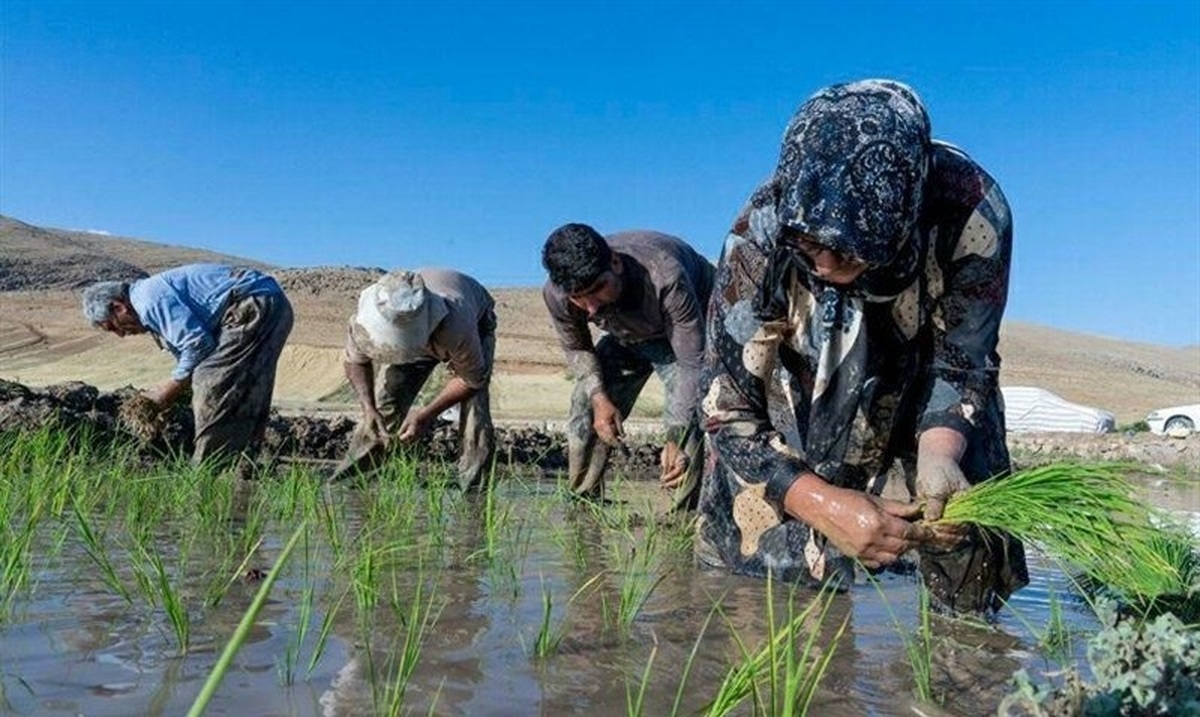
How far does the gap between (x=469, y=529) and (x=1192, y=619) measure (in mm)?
2513

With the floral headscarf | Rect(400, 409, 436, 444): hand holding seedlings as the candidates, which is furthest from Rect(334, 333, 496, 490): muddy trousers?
the floral headscarf

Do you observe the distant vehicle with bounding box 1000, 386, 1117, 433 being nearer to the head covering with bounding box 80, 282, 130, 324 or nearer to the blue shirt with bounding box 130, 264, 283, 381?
the blue shirt with bounding box 130, 264, 283, 381

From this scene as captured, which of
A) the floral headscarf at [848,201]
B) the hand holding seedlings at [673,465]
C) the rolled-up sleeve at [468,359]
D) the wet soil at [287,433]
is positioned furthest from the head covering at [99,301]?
the floral headscarf at [848,201]

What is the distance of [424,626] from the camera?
226cm

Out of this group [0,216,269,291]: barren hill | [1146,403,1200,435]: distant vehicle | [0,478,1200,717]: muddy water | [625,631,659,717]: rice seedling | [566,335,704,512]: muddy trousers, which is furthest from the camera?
[0,216,269,291]: barren hill

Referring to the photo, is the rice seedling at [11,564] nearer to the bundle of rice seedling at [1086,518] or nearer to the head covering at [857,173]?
the head covering at [857,173]

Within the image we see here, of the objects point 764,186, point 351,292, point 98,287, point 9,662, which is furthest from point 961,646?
point 351,292

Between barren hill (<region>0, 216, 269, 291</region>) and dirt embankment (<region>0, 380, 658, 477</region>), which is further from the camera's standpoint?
barren hill (<region>0, 216, 269, 291</region>)

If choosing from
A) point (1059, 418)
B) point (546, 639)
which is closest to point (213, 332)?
point (546, 639)

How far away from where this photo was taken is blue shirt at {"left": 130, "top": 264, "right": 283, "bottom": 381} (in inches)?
212

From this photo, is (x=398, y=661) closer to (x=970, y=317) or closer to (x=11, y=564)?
(x=11, y=564)

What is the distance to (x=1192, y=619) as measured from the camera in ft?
8.50

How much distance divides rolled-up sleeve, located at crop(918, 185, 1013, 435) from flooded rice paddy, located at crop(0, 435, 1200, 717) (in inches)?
18.9

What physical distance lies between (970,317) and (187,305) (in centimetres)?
402
